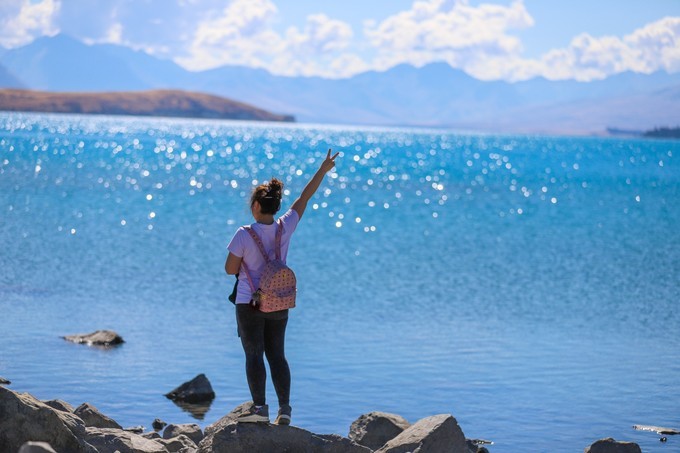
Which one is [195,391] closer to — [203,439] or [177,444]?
[177,444]

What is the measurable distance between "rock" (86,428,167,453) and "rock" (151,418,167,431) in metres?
3.16

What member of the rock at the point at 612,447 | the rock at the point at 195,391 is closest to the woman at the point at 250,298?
the rock at the point at 612,447

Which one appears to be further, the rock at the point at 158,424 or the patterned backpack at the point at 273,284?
the rock at the point at 158,424

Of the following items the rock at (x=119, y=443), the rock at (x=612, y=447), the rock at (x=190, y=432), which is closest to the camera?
the rock at (x=119, y=443)

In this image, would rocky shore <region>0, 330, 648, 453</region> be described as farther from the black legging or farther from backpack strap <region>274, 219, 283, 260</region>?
backpack strap <region>274, 219, 283, 260</region>

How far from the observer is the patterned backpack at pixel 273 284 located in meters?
8.80

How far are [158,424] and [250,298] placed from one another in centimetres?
474

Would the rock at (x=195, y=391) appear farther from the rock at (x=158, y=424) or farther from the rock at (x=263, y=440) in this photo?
the rock at (x=263, y=440)

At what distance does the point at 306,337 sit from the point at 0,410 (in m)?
10.2

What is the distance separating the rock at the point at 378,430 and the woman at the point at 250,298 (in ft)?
9.21

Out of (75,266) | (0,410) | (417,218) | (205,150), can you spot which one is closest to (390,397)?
(0,410)

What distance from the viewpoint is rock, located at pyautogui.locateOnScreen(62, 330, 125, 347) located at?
1761cm

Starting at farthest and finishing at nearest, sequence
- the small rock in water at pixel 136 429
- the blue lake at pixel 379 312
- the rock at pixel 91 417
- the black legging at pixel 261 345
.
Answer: the blue lake at pixel 379 312
the small rock in water at pixel 136 429
the rock at pixel 91 417
the black legging at pixel 261 345

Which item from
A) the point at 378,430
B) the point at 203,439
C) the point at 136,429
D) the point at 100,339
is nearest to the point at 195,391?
the point at 136,429
